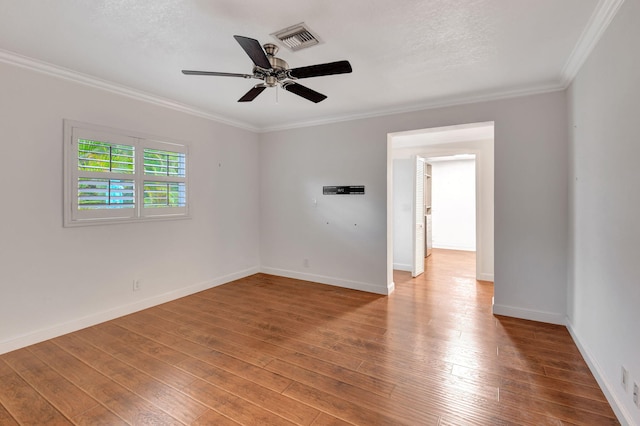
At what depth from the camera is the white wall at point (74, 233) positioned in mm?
2725

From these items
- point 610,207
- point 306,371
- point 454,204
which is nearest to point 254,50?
point 306,371

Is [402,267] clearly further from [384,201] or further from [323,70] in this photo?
[323,70]

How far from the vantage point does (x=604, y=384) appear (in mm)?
2076

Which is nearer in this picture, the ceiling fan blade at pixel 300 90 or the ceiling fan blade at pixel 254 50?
the ceiling fan blade at pixel 254 50

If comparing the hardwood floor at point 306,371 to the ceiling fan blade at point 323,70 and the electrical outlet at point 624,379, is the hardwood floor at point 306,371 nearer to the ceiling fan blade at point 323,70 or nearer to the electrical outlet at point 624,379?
the electrical outlet at point 624,379

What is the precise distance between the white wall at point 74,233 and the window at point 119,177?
0.11m

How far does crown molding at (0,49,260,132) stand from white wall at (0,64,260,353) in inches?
2.2

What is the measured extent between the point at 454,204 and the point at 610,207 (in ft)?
22.0

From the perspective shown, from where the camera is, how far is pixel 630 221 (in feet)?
5.74

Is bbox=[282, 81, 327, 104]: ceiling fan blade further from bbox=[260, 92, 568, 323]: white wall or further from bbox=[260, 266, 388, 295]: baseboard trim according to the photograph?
bbox=[260, 266, 388, 295]: baseboard trim

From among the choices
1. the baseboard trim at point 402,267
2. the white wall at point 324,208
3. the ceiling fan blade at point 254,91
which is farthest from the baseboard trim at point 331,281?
the ceiling fan blade at point 254,91

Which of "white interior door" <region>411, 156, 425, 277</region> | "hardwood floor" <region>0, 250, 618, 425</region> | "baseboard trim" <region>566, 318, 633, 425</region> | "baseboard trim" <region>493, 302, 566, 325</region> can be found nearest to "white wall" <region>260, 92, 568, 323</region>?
"baseboard trim" <region>493, 302, 566, 325</region>

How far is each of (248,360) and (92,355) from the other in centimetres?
143

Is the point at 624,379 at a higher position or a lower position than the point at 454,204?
lower
